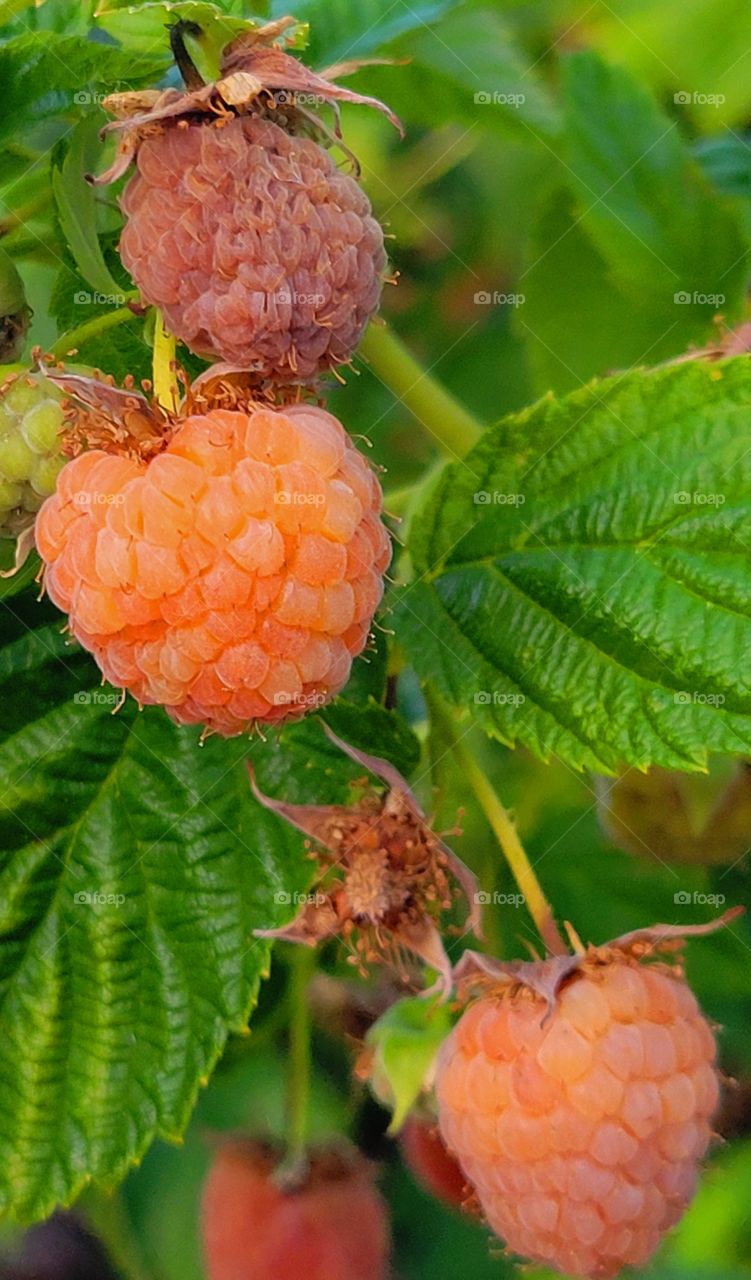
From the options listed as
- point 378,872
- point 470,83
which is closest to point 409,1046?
point 378,872

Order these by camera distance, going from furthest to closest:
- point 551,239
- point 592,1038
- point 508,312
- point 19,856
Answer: point 508,312 < point 551,239 < point 19,856 < point 592,1038

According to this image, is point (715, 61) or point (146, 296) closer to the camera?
point (146, 296)

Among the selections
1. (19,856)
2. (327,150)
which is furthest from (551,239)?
(19,856)

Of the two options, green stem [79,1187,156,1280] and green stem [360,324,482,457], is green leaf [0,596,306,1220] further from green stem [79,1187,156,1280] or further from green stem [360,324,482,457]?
green stem [79,1187,156,1280]

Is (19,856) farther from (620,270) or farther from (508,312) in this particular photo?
(508,312)

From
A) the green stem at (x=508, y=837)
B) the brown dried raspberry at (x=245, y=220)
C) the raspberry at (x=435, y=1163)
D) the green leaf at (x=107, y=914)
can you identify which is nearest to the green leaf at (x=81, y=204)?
the brown dried raspberry at (x=245, y=220)

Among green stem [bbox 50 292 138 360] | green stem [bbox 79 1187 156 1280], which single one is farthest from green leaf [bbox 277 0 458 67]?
green stem [bbox 79 1187 156 1280]

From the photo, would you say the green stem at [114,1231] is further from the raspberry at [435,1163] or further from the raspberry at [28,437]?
the raspberry at [28,437]
